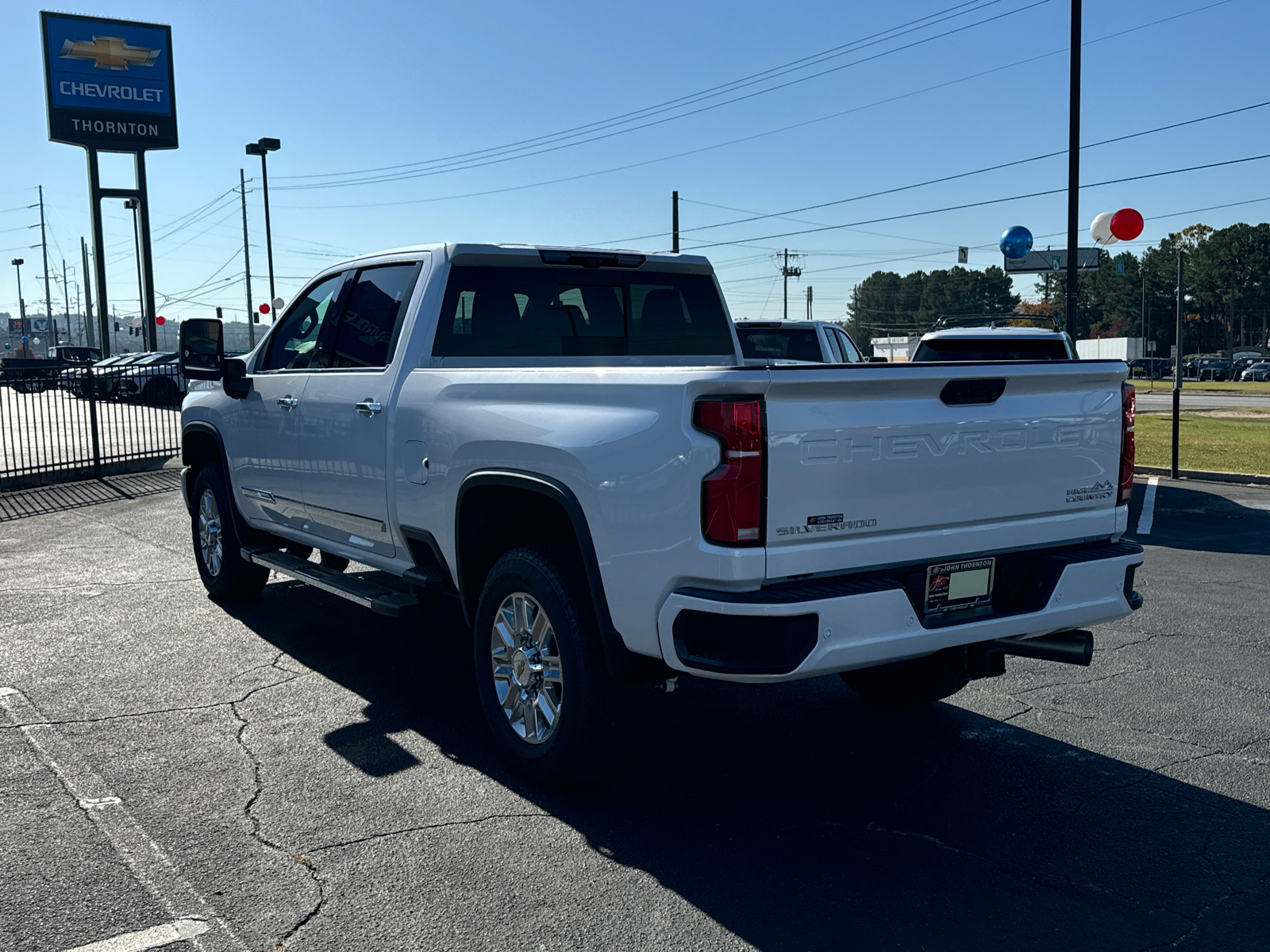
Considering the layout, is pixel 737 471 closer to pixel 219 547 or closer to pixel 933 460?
pixel 933 460

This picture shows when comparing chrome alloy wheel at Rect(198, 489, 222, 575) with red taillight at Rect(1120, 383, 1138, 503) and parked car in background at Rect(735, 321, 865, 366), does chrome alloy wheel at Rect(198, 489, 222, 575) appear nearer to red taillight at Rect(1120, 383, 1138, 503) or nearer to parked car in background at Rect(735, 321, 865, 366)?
A: red taillight at Rect(1120, 383, 1138, 503)

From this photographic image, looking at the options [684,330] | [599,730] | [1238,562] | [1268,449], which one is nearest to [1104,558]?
[599,730]

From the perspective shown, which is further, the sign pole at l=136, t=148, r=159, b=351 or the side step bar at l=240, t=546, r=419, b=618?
the sign pole at l=136, t=148, r=159, b=351

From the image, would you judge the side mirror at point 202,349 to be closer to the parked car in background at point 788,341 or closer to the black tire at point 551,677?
the black tire at point 551,677

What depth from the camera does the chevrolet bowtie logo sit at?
139 ft

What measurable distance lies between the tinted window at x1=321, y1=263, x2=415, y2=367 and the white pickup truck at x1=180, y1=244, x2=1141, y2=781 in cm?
2

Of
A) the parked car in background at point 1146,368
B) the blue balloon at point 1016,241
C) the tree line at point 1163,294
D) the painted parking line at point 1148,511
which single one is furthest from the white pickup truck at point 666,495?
the tree line at point 1163,294

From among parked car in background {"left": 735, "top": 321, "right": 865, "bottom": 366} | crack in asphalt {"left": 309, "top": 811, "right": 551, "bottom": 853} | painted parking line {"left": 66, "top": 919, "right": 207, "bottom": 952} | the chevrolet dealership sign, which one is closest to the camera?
painted parking line {"left": 66, "top": 919, "right": 207, "bottom": 952}

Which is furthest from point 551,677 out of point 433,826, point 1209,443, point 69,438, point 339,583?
point 1209,443

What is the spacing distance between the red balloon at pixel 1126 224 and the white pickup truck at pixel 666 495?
43.3 feet

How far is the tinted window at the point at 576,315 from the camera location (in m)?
5.28

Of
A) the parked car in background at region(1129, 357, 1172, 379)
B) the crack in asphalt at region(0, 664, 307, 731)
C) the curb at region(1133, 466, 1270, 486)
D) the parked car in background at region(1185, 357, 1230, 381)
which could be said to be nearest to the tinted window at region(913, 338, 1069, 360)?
the curb at region(1133, 466, 1270, 486)

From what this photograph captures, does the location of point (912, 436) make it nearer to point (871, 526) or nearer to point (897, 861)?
point (871, 526)

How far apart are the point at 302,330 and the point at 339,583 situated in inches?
64.7
